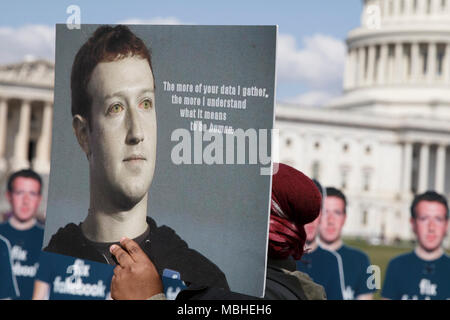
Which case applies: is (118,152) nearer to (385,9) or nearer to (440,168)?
(440,168)

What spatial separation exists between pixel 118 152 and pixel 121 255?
0.54 meters

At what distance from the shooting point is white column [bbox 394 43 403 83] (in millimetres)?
123062

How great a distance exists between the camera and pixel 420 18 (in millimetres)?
125438

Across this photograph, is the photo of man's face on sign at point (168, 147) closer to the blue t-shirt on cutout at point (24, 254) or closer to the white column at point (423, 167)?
the blue t-shirt on cutout at point (24, 254)

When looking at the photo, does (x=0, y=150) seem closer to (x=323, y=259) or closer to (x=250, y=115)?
(x=323, y=259)

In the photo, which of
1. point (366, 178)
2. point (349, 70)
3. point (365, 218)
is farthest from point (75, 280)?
point (349, 70)

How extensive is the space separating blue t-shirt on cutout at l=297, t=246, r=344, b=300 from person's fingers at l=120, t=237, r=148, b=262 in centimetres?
644

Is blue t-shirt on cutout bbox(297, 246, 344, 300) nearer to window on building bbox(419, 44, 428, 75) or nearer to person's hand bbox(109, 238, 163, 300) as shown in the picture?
person's hand bbox(109, 238, 163, 300)

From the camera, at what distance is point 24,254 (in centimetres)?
1299

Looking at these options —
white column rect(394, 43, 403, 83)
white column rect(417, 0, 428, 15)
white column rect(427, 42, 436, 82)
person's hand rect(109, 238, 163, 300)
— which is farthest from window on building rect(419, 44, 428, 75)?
person's hand rect(109, 238, 163, 300)

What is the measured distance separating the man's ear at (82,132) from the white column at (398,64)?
119824mm

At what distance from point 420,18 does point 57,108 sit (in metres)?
124

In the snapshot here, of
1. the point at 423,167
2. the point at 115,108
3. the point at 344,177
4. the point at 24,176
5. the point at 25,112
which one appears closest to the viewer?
the point at 115,108
